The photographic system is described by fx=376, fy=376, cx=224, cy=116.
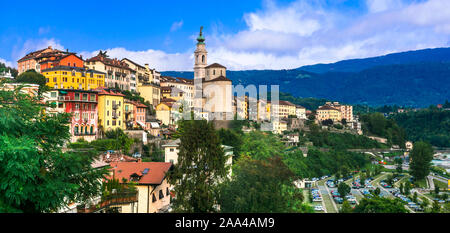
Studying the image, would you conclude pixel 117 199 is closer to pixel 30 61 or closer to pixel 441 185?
pixel 30 61

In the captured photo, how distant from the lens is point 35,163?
20.8 feet

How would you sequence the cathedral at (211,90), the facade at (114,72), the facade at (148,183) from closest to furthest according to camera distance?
the facade at (148,183), the facade at (114,72), the cathedral at (211,90)

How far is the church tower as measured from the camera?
258 ft

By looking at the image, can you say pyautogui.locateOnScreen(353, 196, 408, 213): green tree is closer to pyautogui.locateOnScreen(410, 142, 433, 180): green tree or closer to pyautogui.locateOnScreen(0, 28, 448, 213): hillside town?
pyautogui.locateOnScreen(0, 28, 448, 213): hillside town

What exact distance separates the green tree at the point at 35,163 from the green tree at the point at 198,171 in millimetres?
7176

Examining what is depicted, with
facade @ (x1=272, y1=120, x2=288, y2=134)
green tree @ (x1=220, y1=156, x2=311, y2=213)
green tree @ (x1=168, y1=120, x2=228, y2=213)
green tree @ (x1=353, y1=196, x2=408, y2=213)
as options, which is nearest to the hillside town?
facade @ (x1=272, y1=120, x2=288, y2=134)

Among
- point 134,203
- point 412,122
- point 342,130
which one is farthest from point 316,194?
point 412,122

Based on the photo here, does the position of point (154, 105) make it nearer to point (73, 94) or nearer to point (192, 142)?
point (73, 94)

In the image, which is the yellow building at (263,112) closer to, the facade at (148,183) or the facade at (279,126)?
the facade at (279,126)

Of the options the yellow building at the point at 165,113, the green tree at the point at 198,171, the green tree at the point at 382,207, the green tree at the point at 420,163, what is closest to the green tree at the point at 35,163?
the green tree at the point at 198,171

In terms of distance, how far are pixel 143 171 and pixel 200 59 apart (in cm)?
6182

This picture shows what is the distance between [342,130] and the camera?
313 ft

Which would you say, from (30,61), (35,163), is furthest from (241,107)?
(35,163)

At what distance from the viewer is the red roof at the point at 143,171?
18.0m
